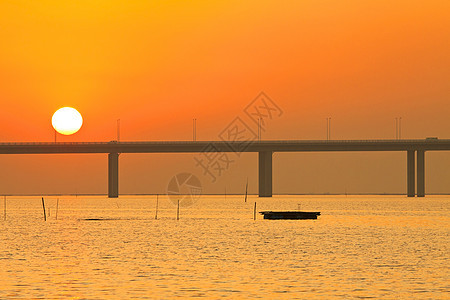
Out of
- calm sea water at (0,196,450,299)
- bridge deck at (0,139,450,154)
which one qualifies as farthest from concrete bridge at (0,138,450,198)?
calm sea water at (0,196,450,299)

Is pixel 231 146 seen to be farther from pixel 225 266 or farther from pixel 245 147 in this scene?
pixel 225 266

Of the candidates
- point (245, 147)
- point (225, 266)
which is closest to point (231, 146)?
point (245, 147)

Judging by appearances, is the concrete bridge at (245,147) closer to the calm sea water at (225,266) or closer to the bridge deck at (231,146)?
the bridge deck at (231,146)

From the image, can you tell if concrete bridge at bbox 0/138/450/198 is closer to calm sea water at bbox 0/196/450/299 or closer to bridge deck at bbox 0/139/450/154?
bridge deck at bbox 0/139/450/154

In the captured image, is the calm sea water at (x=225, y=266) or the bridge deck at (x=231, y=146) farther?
the bridge deck at (x=231, y=146)

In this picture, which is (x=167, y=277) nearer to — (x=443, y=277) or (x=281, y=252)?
(x=443, y=277)

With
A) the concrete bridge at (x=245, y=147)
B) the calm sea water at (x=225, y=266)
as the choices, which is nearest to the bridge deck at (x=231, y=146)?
the concrete bridge at (x=245, y=147)

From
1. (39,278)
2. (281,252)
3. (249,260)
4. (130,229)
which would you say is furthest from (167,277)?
(130,229)

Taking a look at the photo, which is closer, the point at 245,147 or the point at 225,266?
the point at 225,266

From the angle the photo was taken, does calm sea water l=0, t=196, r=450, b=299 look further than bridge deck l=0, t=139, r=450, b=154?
No

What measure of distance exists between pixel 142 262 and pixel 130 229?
37.7 metres

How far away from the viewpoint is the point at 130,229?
8456 cm

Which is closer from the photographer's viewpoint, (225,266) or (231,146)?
(225,266)

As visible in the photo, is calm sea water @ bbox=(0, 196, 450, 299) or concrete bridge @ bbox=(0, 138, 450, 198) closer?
calm sea water @ bbox=(0, 196, 450, 299)
